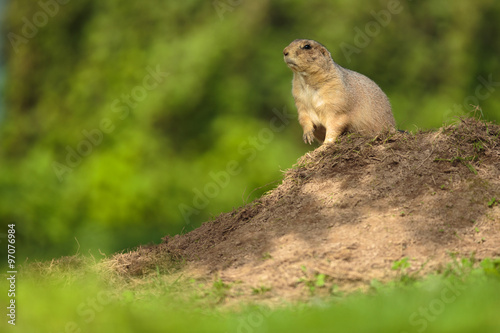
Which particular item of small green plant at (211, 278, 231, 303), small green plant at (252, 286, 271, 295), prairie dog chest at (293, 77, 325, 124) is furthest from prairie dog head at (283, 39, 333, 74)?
small green plant at (252, 286, 271, 295)

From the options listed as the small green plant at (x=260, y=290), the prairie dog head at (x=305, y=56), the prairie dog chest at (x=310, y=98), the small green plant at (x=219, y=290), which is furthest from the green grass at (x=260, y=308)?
the prairie dog head at (x=305, y=56)

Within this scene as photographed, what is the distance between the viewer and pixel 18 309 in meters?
5.64

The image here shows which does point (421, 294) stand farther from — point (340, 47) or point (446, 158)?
point (340, 47)

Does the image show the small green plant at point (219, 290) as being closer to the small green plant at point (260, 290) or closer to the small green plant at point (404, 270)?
the small green plant at point (260, 290)

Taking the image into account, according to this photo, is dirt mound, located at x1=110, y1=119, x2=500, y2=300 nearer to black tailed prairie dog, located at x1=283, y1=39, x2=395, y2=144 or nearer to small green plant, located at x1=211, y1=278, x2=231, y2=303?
small green plant, located at x1=211, y1=278, x2=231, y2=303

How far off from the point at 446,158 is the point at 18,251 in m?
6.51

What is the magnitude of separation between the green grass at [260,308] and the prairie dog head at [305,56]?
3.40 m

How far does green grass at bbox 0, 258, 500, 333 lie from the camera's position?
4.55m

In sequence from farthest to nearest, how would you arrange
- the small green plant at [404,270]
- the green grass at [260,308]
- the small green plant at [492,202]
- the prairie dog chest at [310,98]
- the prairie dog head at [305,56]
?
the prairie dog chest at [310,98] < the prairie dog head at [305,56] < the small green plant at [492,202] < the small green plant at [404,270] < the green grass at [260,308]

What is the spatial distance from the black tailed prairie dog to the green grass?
306 cm

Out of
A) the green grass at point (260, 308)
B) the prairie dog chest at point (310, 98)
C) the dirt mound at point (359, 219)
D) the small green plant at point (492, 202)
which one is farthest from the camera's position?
the prairie dog chest at point (310, 98)

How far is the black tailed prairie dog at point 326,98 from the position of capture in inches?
343

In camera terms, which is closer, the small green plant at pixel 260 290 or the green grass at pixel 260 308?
the green grass at pixel 260 308

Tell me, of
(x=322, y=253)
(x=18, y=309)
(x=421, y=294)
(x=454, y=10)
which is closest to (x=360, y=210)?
(x=322, y=253)
